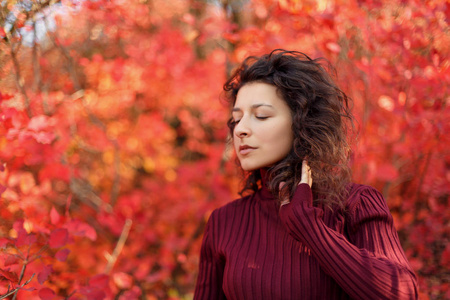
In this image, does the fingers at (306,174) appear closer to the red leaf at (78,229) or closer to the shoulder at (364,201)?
the shoulder at (364,201)

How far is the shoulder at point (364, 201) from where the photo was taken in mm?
1687

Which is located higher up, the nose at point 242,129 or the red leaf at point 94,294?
the nose at point 242,129

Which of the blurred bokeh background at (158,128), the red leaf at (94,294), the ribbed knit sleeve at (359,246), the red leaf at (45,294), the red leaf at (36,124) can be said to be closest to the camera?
the ribbed knit sleeve at (359,246)

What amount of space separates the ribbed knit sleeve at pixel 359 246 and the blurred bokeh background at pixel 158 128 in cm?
117

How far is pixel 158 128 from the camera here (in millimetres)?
5906

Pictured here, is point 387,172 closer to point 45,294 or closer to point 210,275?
point 210,275

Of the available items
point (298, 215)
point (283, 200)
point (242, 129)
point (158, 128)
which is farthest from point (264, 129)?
point (158, 128)

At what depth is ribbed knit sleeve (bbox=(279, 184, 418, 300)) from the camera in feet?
4.83

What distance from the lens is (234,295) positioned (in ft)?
5.73

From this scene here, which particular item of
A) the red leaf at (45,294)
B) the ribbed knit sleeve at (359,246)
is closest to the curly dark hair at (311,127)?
the ribbed knit sleeve at (359,246)

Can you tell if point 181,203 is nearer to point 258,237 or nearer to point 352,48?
point 352,48

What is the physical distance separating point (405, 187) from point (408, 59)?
5.90 feet

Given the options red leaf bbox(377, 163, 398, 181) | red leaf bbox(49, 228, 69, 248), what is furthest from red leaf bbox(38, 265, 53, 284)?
red leaf bbox(377, 163, 398, 181)

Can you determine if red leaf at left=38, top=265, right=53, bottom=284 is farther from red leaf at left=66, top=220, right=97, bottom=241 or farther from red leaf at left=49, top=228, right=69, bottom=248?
red leaf at left=66, top=220, right=97, bottom=241
